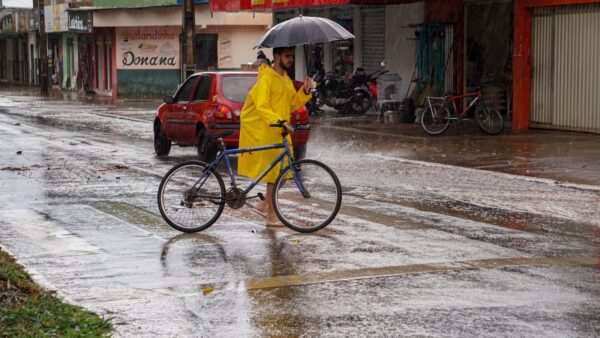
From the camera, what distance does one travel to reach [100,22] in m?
53.6

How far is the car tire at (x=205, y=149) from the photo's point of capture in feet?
56.8

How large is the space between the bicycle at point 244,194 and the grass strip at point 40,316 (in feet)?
10.2

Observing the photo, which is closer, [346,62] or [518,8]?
A: [518,8]

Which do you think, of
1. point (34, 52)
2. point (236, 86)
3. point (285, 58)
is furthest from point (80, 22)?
point (285, 58)

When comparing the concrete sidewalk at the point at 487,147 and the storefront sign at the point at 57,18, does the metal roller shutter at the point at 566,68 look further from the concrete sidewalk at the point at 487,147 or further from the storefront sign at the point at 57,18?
the storefront sign at the point at 57,18

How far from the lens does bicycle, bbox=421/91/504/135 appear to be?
21.9 metres

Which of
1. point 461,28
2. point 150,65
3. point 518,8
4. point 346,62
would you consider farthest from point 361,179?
point 150,65

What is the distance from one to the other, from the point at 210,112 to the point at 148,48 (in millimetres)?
35369

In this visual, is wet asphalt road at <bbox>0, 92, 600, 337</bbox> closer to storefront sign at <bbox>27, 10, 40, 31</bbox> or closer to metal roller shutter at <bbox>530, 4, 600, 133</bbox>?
metal roller shutter at <bbox>530, 4, 600, 133</bbox>

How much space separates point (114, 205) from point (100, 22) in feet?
138

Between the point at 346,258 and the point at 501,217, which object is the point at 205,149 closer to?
the point at 501,217

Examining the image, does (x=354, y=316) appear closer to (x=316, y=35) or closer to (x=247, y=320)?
(x=247, y=320)

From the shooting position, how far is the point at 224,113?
1708 cm

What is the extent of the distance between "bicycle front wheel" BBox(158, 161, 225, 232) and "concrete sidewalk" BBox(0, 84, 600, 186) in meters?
5.88
